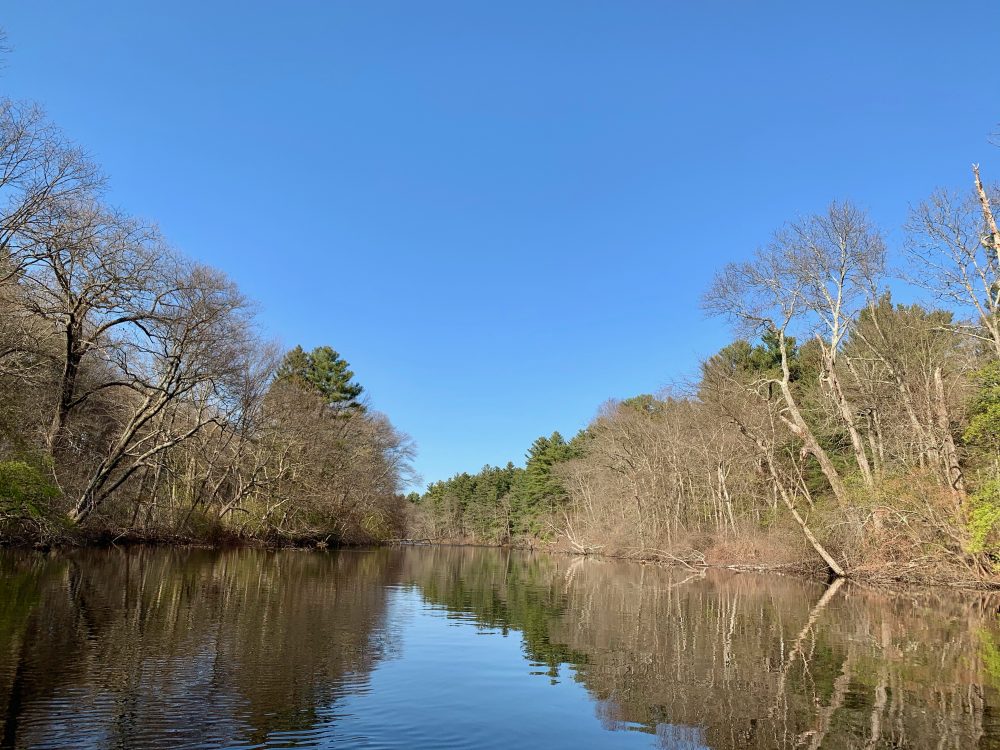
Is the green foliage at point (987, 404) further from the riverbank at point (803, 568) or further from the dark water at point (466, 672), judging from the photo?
the riverbank at point (803, 568)

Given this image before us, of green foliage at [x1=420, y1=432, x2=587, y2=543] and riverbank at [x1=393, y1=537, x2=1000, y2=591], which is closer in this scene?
riverbank at [x1=393, y1=537, x2=1000, y2=591]

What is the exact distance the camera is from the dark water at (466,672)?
6648mm

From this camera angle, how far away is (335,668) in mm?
9203

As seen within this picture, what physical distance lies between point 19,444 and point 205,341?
28.7ft

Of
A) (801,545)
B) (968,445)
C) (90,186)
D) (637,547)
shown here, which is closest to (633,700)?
(90,186)

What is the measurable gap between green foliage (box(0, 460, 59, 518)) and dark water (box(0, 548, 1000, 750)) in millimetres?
2959

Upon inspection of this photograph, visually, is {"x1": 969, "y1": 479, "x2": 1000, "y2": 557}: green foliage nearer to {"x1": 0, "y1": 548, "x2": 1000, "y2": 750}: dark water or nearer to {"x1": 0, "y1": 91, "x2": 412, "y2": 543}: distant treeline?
{"x1": 0, "y1": 548, "x2": 1000, "y2": 750}: dark water

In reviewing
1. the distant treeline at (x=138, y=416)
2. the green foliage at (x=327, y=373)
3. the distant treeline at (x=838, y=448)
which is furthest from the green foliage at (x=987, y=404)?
the green foliage at (x=327, y=373)

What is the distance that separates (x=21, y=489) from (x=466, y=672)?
17.9 meters

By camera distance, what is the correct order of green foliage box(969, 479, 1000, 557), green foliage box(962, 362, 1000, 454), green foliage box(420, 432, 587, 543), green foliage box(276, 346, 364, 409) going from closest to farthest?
green foliage box(969, 479, 1000, 557) < green foliage box(962, 362, 1000, 454) < green foliage box(276, 346, 364, 409) < green foliage box(420, 432, 587, 543)

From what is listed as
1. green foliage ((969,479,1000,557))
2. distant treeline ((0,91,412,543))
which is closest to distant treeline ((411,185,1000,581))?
green foliage ((969,479,1000,557))

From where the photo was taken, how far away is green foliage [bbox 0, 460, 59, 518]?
65.7 ft

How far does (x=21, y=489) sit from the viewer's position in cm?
2048

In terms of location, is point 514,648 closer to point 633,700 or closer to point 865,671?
point 633,700
